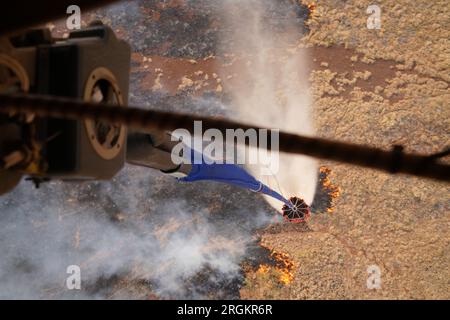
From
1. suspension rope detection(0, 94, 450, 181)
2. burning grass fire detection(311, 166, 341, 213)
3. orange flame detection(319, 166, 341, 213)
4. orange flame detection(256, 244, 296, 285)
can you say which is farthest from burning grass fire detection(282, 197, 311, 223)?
suspension rope detection(0, 94, 450, 181)

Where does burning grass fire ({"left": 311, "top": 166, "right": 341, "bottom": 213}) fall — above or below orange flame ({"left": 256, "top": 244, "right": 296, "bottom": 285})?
above

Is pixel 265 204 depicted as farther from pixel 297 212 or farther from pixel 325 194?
pixel 325 194

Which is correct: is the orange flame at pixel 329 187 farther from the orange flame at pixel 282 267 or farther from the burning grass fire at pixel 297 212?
the orange flame at pixel 282 267

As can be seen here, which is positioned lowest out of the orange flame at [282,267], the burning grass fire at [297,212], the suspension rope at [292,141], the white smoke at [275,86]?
the orange flame at [282,267]

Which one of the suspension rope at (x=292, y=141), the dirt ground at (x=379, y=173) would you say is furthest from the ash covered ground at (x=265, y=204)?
the suspension rope at (x=292, y=141)

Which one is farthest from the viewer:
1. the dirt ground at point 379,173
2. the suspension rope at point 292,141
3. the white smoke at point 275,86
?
the white smoke at point 275,86

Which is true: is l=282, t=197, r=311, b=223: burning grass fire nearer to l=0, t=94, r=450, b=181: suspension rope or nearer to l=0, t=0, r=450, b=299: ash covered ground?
l=0, t=0, r=450, b=299: ash covered ground

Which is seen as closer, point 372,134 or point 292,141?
point 292,141

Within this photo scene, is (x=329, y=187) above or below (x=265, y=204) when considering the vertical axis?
above

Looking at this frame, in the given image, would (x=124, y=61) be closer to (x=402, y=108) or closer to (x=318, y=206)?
(x=318, y=206)

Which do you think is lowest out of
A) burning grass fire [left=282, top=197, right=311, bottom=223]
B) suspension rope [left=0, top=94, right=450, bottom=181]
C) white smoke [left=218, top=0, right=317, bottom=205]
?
suspension rope [left=0, top=94, right=450, bottom=181]

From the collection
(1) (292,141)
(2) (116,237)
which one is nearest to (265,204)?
(2) (116,237)
